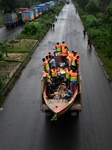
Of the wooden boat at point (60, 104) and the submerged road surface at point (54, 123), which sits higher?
the wooden boat at point (60, 104)

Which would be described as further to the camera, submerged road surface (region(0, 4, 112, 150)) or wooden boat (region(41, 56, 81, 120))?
wooden boat (region(41, 56, 81, 120))

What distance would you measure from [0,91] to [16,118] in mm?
2865

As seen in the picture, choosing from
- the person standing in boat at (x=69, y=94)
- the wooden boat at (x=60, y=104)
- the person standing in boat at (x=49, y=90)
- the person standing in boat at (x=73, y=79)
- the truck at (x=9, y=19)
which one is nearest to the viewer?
the wooden boat at (x=60, y=104)

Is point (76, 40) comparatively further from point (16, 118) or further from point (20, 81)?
point (16, 118)

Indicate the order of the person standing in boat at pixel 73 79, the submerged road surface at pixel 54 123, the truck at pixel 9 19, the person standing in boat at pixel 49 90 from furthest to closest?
the truck at pixel 9 19, the person standing in boat at pixel 73 79, the person standing in boat at pixel 49 90, the submerged road surface at pixel 54 123

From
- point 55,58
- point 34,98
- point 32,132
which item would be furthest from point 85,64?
point 32,132

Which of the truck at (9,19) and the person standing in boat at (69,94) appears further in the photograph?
the truck at (9,19)

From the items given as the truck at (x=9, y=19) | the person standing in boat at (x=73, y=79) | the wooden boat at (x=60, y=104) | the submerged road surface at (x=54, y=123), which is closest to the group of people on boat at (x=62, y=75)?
the person standing in boat at (x=73, y=79)

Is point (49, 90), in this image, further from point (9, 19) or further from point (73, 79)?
point (9, 19)

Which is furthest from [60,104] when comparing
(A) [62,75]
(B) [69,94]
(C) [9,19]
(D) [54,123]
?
(C) [9,19]

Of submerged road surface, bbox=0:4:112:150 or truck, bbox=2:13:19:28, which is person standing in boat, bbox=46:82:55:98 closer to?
submerged road surface, bbox=0:4:112:150

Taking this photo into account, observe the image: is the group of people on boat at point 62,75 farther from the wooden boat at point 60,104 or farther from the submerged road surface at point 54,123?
the submerged road surface at point 54,123

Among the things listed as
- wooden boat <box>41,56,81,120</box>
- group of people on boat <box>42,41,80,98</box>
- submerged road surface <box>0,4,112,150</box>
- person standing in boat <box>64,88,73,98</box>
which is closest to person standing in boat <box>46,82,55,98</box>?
group of people on boat <box>42,41,80,98</box>

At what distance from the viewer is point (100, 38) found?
28609 millimetres
